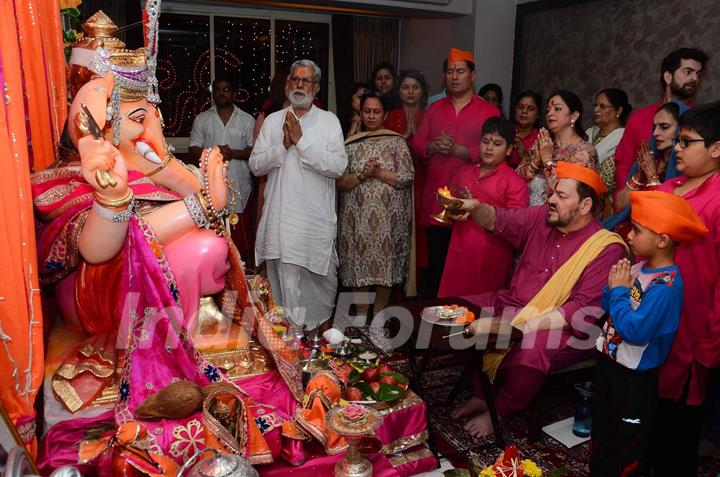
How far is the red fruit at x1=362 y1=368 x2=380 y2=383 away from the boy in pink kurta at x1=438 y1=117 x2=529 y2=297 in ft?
3.90

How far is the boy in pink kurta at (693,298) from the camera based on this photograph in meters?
2.56

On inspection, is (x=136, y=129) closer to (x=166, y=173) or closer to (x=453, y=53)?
(x=166, y=173)

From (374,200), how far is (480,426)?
179 centimetres

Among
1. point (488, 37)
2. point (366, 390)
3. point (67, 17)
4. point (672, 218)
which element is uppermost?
point (488, 37)

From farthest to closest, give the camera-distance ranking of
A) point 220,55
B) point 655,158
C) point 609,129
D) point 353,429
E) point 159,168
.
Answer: point 220,55
point 609,129
point 655,158
point 159,168
point 353,429

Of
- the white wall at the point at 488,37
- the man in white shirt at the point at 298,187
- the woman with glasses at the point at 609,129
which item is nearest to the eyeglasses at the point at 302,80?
the man in white shirt at the point at 298,187

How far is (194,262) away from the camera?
85.1 inches

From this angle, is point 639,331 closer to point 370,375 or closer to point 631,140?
point 370,375

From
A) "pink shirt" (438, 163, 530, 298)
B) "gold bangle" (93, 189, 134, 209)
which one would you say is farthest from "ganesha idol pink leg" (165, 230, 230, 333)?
"pink shirt" (438, 163, 530, 298)

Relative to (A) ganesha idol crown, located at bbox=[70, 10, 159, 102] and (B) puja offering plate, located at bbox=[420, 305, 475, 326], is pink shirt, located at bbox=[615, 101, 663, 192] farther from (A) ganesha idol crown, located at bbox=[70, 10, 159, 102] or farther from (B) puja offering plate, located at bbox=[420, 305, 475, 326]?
(A) ganesha idol crown, located at bbox=[70, 10, 159, 102]

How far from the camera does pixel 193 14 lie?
7.36 meters

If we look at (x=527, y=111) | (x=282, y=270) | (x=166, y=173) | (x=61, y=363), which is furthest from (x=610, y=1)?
(x=61, y=363)

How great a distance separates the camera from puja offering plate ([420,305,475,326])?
9.50 ft

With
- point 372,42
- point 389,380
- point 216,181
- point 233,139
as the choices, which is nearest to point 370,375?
point 389,380
